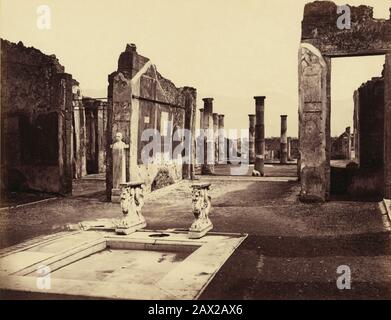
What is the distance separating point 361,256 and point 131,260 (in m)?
2.96

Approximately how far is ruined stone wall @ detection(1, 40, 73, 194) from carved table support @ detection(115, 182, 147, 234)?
4.80 meters

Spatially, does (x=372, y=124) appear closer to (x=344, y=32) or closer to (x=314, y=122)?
(x=314, y=122)

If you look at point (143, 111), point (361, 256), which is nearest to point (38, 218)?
point (143, 111)

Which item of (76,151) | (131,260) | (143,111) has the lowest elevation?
(131,260)

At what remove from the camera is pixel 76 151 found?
1694 centimetres

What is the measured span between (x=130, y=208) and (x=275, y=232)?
2369 millimetres

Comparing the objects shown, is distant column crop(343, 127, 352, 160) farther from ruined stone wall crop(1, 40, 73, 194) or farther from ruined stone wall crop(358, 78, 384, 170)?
ruined stone wall crop(1, 40, 73, 194)

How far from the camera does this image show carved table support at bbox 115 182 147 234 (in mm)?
6988

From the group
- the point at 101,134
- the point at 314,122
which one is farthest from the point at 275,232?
the point at 101,134

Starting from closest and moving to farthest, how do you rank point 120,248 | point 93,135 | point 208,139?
1. point 120,248
2. point 93,135
3. point 208,139

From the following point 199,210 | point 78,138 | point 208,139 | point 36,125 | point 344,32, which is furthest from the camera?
point 208,139

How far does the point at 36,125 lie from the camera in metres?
11.7
